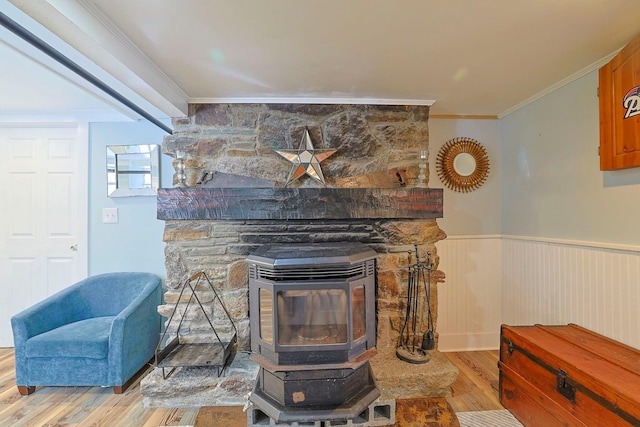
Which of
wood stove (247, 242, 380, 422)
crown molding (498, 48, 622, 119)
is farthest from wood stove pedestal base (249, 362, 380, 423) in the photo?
crown molding (498, 48, 622, 119)

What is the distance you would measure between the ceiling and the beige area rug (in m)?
2.10

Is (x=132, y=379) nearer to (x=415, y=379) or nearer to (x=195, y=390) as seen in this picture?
(x=195, y=390)

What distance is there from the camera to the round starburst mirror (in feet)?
8.48

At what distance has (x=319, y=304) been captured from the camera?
1692 millimetres

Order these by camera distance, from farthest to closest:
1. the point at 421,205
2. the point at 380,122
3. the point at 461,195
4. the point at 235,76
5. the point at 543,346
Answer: the point at 461,195
the point at 380,122
the point at 421,205
the point at 235,76
the point at 543,346

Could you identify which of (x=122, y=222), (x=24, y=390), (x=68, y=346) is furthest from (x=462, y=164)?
(x=24, y=390)

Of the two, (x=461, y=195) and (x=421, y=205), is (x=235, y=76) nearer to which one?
(x=421, y=205)

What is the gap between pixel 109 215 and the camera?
260 cm

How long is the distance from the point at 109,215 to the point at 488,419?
10.7 ft

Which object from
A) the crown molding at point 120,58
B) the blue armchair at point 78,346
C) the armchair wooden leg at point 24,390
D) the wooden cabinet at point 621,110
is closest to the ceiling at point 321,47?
the crown molding at point 120,58

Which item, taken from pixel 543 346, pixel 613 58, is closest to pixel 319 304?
pixel 543 346

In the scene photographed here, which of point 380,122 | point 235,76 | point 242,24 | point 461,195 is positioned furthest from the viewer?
point 461,195

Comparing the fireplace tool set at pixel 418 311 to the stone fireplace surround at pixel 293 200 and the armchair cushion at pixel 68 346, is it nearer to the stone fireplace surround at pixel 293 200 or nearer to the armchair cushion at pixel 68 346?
the stone fireplace surround at pixel 293 200

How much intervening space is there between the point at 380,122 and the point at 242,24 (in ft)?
3.91
